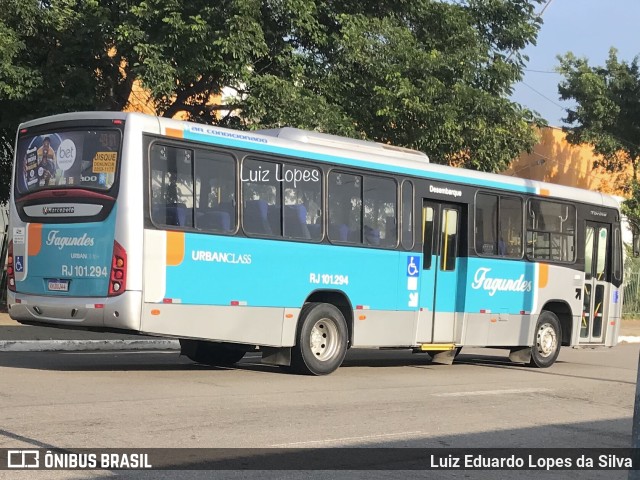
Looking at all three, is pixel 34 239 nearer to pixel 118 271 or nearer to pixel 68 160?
pixel 68 160

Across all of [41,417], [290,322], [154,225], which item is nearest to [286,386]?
[290,322]

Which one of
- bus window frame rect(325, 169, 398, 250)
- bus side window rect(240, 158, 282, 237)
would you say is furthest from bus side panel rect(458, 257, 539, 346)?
bus side window rect(240, 158, 282, 237)

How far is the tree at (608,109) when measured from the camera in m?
36.2

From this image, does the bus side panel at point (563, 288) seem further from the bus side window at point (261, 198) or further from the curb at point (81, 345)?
the curb at point (81, 345)

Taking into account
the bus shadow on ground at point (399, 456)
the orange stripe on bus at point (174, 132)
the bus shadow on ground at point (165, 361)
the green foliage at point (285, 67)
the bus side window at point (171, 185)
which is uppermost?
the green foliage at point (285, 67)

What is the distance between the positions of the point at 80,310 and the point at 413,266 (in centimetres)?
556

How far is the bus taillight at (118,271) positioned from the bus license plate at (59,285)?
0.75 meters

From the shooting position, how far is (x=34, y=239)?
12625 mm

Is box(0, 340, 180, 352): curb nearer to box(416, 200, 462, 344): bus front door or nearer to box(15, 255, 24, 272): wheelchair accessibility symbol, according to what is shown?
box(15, 255, 24, 272): wheelchair accessibility symbol

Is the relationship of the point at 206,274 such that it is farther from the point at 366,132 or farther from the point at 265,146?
the point at 366,132

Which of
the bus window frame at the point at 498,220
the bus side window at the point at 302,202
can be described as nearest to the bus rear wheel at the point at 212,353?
the bus side window at the point at 302,202

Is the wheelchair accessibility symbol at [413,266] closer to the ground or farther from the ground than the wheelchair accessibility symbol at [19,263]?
farther from the ground

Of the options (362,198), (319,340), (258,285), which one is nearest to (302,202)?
(362,198)

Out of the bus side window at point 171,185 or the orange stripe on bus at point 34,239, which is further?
the orange stripe on bus at point 34,239
